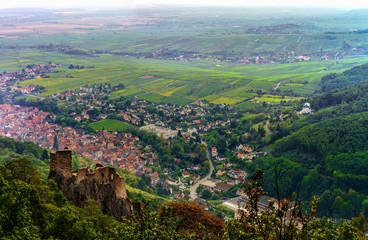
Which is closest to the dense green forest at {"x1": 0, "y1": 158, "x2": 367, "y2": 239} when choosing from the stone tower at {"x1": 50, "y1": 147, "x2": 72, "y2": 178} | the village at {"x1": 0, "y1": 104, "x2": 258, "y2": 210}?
the stone tower at {"x1": 50, "y1": 147, "x2": 72, "y2": 178}

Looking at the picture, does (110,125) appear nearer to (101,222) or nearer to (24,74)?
(24,74)

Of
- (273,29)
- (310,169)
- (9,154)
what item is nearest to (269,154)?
(310,169)

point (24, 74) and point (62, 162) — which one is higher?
point (62, 162)

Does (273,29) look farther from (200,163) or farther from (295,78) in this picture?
(200,163)

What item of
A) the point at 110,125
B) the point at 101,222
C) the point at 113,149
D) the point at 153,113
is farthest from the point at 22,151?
the point at 153,113

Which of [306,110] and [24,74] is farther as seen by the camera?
[24,74]
